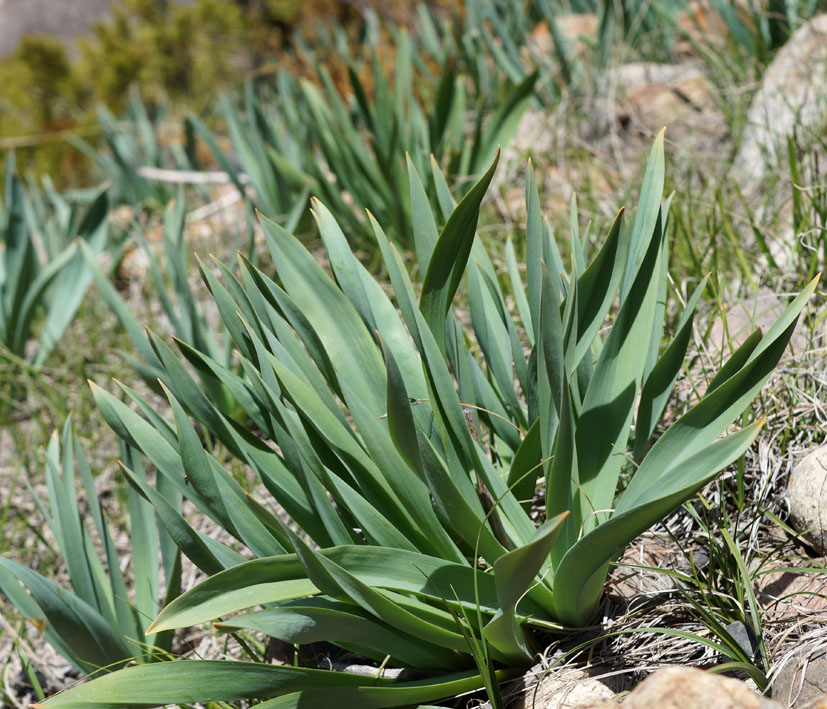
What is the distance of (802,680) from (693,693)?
293mm

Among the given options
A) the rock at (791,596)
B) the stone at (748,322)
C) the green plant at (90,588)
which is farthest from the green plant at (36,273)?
the rock at (791,596)

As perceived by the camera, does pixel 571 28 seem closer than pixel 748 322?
No

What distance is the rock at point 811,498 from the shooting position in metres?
1.13

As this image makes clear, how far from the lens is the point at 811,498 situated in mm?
1146

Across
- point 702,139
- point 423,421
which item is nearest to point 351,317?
point 423,421

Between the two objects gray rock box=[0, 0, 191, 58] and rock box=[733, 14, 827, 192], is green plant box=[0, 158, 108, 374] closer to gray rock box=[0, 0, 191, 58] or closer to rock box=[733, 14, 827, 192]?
rock box=[733, 14, 827, 192]

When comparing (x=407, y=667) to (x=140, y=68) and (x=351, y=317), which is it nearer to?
(x=351, y=317)

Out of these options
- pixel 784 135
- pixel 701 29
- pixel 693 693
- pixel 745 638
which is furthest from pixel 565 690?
pixel 701 29

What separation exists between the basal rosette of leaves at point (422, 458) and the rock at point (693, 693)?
171mm

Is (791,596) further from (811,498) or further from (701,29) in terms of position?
(701,29)

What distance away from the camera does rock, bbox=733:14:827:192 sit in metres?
2.07

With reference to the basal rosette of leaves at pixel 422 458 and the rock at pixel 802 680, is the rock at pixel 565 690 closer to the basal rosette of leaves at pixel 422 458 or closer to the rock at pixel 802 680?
the basal rosette of leaves at pixel 422 458

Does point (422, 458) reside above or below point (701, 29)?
below

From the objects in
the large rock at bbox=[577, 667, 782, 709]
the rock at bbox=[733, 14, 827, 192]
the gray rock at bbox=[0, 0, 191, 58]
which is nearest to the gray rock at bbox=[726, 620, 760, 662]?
the large rock at bbox=[577, 667, 782, 709]
